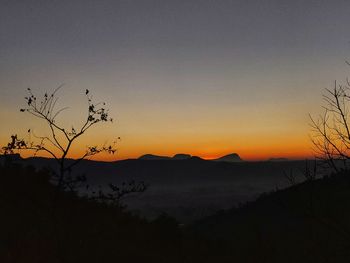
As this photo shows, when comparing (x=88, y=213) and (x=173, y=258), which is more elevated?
(x=88, y=213)

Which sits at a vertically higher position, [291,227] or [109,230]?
[109,230]

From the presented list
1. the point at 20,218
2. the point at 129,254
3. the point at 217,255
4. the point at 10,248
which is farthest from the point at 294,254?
the point at 10,248

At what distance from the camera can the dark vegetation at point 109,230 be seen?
42.4ft

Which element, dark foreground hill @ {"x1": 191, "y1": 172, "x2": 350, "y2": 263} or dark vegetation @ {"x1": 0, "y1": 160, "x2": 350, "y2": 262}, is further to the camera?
dark vegetation @ {"x1": 0, "y1": 160, "x2": 350, "y2": 262}

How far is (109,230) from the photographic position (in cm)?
2727

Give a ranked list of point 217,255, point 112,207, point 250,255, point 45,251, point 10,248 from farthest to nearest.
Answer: point 250,255 → point 217,255 → point 112,207 → point 45,251 → point 10,248

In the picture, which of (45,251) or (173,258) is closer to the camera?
(45,251)

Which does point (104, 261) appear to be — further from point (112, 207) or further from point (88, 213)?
point (112, 207)

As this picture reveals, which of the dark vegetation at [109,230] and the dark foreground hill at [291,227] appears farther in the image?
the dark vegetation at [109,230]

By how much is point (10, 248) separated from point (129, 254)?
8293 millimetres

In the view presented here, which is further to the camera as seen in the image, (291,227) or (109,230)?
(291,227)

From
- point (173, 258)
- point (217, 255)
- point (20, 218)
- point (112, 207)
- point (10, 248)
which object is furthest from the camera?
point (217, 255)

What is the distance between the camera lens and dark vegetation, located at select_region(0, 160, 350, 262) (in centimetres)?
1293

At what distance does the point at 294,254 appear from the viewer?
48219mm
